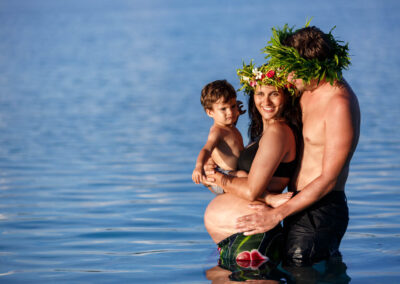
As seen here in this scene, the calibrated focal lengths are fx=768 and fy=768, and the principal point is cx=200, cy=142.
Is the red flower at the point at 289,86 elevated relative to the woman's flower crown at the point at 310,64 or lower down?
lower down

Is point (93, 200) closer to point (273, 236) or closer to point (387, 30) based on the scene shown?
point (273, 236)

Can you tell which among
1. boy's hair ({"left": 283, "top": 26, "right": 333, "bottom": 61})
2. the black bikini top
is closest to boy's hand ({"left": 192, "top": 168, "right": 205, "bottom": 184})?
the black bikini top

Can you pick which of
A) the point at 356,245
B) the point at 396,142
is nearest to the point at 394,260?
the point at 356,245

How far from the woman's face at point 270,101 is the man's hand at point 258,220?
76 centimetres

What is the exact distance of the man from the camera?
19.8 feet

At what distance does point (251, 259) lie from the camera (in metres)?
6.44

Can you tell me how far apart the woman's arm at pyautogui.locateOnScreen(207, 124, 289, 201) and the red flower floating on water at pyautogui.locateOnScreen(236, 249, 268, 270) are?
47cm

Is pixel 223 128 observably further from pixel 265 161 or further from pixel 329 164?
pixel 329 164

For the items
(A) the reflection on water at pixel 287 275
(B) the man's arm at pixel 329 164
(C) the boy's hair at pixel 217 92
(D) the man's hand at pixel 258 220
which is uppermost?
(C) the boy's hair at pixel 217 92

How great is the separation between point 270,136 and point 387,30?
2363 inches

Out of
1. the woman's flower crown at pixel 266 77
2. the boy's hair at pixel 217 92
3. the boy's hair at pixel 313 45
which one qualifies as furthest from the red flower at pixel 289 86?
the boy's hair at pixel 217 92

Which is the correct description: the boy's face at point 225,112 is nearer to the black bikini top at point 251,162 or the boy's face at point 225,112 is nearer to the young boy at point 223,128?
the young boy at point 223,128

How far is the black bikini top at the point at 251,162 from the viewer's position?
639 centimetres

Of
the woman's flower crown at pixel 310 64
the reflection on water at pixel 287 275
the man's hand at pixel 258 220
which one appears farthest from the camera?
the reflection on water at pixel 287 275
